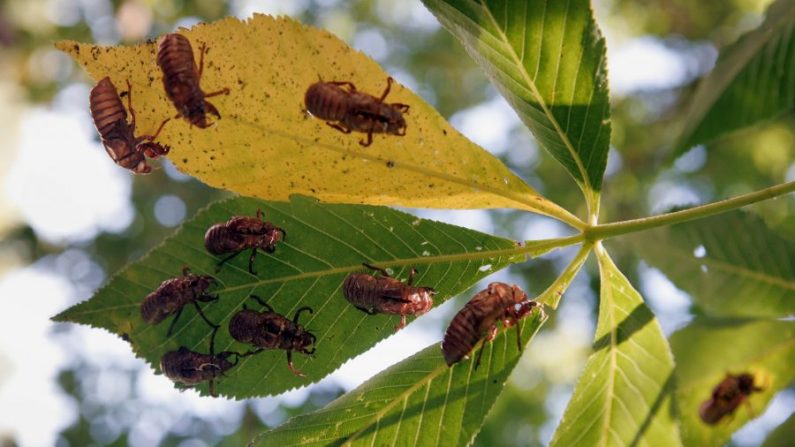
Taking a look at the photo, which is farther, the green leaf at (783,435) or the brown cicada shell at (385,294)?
the green leaf at (783,435)

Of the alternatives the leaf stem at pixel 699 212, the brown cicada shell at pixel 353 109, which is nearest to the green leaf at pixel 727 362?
the leaf stem at pixel 699 212

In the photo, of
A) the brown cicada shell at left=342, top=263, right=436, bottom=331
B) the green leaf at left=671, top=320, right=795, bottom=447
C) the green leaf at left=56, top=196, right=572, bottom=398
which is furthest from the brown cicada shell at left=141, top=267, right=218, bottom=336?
the green leaf at left=671, top=320, right=795, bottom=447

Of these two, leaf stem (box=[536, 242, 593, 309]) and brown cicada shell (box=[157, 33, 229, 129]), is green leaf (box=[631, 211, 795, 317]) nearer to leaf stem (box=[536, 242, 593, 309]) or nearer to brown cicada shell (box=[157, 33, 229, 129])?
leaf stem (box=[536, 242, 593, 309])

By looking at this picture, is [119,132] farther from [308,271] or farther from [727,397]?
[727,397]

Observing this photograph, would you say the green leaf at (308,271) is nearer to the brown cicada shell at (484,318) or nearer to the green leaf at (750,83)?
the brown cicada shell at (484,318)

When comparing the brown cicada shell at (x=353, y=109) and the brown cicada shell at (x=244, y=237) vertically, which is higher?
the brown cicada shell at (x=353, y=109)

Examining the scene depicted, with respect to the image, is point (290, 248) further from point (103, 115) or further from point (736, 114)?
point (736, 114)

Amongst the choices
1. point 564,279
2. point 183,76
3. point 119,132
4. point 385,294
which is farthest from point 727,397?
point 119,132
